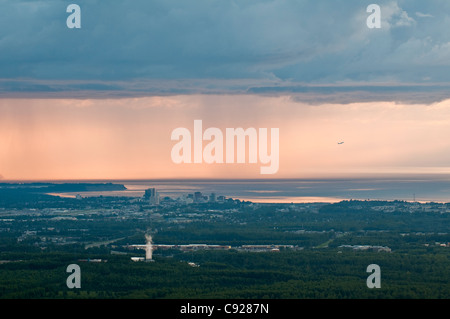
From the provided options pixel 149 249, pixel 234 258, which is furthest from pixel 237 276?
pixel 149 249

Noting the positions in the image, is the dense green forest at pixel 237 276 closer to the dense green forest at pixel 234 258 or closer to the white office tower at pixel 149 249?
the dense green forest at pixel 234 258

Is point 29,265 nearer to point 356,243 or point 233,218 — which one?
point 356,243

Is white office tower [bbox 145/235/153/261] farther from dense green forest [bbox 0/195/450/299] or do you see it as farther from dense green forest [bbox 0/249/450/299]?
dense green forest [bbox 0/249/450/299]

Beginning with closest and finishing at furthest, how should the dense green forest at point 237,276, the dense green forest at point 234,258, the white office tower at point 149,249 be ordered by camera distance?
the dense green forest at point 237,276 → the dense green forest at point 234,258 → the white office tower at point 149,249

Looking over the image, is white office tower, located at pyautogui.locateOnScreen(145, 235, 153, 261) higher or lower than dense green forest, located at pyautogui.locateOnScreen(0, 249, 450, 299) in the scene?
higher

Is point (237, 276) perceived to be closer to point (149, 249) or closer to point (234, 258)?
point (234, 258)

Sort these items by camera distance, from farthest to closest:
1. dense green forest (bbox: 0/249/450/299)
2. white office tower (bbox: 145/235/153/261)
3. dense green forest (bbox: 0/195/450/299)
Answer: white office tower (bbox: 145/235/153/261) < dense green forest (bbox: 0/195/450/299) < dense green forest (bbox: 0/249/450/299)

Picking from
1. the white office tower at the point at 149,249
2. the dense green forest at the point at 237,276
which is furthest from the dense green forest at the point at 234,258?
the white office tower at the point at 149,249

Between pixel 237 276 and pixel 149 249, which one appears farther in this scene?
pixel 149 249

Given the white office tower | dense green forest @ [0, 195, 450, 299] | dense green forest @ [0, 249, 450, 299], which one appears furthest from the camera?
the white office tower

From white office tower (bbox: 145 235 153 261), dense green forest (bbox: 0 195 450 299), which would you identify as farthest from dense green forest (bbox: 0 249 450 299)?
white office tower (bbox: 145 235 153 261)
